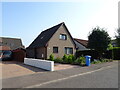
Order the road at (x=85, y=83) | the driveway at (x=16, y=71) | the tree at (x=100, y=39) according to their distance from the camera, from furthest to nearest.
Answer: the tree at (x=100, y=39), the driveway at (x=16, y=71), the road at (x=85, y=83)

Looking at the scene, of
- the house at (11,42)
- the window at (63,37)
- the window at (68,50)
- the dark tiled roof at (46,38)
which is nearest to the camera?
the dark tiled roof at (46,38)

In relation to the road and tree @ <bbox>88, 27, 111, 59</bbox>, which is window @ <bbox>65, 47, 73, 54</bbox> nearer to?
tree @ <bbox>88, 27, 111, 59</bbox>

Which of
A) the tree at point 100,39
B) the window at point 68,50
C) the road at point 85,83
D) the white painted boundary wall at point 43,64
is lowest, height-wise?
the road at point 85,83

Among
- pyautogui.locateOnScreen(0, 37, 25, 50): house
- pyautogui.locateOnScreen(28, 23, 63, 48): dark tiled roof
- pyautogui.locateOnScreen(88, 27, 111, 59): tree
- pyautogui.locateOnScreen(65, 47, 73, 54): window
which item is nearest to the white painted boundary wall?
pyautogui.locateOnScreen(28, 23, 63, 48): dark tiled roof

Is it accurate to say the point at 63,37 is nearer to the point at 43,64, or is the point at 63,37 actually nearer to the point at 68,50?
the point at 68,50

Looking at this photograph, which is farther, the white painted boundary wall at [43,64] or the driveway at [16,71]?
the white painted boundary wall at [43,64]

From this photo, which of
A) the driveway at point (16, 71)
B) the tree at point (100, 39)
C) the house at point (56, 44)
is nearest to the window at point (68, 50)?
the house at point (56, 44)

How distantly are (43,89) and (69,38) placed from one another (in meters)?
17.8

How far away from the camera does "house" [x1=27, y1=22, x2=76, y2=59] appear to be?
19.5 metres

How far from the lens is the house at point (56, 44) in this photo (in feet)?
63.8

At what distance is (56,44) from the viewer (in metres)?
20.5

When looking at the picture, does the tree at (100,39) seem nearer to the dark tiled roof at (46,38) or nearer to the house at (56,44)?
the house at (56,44)

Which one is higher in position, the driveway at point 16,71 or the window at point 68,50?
the window at point 68,50

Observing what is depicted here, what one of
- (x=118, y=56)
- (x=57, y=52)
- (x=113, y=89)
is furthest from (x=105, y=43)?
(x=113, y=89)
